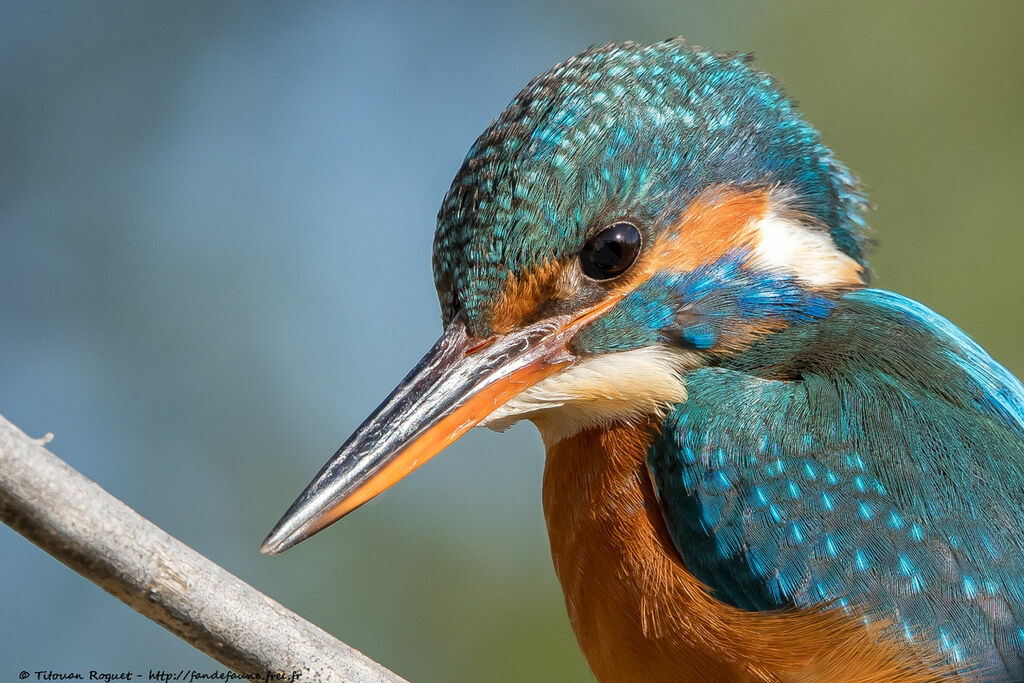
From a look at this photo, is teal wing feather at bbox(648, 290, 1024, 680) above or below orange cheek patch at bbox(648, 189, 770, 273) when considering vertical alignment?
below

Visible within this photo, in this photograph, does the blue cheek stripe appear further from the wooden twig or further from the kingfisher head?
the wooden twig

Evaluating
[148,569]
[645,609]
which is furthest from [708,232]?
[148,569]

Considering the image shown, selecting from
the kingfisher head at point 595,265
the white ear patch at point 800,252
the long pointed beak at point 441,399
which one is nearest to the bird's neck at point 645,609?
the kingfisher head at point 595,265

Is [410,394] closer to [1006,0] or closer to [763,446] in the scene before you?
[763,446]

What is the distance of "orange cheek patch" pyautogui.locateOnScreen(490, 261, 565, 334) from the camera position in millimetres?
2535

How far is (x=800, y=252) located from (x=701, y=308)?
33 centimetres

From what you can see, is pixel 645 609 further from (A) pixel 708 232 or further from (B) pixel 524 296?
(A) pixel 708 232

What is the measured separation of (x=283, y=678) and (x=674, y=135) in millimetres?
A: 1520

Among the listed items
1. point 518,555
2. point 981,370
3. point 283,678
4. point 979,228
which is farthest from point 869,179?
point 283,678

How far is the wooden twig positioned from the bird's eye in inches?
42.5

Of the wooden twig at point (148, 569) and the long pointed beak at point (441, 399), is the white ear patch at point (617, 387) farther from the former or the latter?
the wooden twig at point (148, 569)

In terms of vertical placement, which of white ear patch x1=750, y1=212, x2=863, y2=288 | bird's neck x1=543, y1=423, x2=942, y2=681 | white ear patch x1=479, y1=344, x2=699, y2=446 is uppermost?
white ear patch x1=750, y1=212, x2=863, y2=288

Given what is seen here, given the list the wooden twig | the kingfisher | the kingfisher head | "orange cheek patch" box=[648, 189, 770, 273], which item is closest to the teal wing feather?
the kingfisher

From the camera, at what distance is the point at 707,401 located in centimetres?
248
